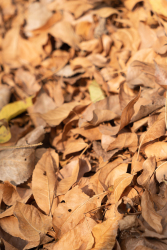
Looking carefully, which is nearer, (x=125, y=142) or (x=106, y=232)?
(x=106, y=232)

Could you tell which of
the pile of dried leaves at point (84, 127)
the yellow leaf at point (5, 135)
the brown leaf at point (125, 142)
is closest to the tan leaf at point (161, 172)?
the pile of dried leaves at point (84, 127)

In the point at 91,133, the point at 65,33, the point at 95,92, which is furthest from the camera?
the point at 65,33

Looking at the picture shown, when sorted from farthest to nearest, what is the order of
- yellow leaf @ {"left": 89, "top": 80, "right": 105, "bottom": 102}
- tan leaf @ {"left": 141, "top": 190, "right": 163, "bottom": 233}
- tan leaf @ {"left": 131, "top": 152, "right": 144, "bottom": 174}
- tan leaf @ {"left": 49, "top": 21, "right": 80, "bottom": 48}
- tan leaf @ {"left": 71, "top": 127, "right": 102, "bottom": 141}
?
tan leaf @ {"left": 49, "top": 21, "right": 80, "bottom": 48} → yellow leaf @ {"left": 89, "top": 80, "right": 105, "bottom": 102} → tan leaf @ {"left": 71, "top": 127, "right": 102, "bottom": 141} → tan leaf @ {"left": 131, "top": 152, "right": 144, "bottom": 174} → tan leaf @ {"left": 141, "top": 190, "right": 163, "bottom": 233}

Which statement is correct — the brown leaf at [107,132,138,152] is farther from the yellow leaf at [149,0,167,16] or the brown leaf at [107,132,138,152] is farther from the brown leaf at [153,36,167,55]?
the yellow leaf at [149,0,167,16]

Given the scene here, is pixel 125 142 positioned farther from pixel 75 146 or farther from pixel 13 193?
pixel 13 193

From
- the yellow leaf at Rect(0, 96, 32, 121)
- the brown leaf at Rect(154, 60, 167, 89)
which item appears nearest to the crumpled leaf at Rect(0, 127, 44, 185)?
the yellow leaf at Rect(0, 96, 32, 121)

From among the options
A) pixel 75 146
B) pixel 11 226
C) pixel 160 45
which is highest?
pixel 160 45

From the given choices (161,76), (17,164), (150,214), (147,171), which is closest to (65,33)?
(161,76)
